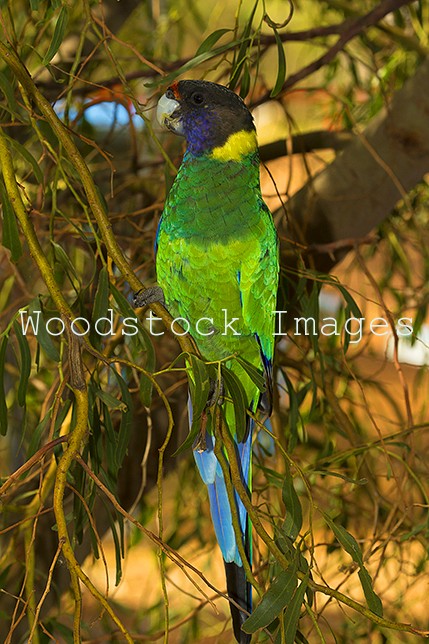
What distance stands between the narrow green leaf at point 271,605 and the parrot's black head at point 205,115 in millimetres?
611

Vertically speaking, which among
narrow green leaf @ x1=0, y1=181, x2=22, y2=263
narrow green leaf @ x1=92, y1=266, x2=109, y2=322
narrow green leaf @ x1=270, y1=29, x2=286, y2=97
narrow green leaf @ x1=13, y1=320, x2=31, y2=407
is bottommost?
narrow green leaf @ x1=13, y1=320, x2=31, y2=407

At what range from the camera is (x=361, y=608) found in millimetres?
640

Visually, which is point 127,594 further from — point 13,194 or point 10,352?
point 13,194

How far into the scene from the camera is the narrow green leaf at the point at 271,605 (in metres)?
0.69

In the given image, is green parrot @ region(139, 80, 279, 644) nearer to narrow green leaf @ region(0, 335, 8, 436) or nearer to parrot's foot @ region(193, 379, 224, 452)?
parrot's foot @ region(193, 379, 224, 452)

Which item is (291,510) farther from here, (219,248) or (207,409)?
(219,248)

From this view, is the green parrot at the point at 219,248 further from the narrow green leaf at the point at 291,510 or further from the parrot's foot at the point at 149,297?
the narrow green leaf at the point at 291,510

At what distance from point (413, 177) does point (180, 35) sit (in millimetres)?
731

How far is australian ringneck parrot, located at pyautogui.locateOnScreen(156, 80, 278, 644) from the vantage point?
3.25 feet

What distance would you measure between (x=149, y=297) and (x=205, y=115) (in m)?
0.27

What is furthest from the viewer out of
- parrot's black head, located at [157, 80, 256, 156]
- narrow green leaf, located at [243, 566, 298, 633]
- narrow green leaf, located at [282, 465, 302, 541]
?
parrot's black head, located at [157, 80, 256, 156]

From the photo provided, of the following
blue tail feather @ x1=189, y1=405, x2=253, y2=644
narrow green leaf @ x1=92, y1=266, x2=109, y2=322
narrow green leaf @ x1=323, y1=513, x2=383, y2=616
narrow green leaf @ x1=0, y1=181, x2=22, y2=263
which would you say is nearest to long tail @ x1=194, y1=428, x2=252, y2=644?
blue tail feather @ x1=189, y1=405, x2=253, y2=644

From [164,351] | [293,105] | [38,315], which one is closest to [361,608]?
[38,315]

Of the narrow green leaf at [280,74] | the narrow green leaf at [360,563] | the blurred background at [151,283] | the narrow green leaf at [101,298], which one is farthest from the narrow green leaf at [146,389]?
the narrow green leaf at [280,74]
